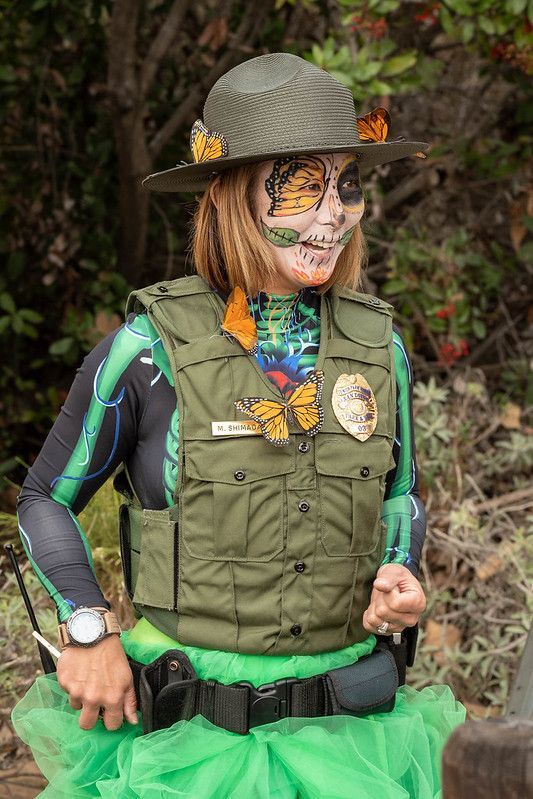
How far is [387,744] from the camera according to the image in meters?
1.95

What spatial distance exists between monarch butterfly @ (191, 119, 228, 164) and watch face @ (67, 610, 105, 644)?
0.83 meters

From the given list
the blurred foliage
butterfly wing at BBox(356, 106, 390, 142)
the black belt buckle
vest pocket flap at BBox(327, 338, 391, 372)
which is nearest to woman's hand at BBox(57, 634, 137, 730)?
the black belt buckle

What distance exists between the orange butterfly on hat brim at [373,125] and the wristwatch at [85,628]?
101 centimetres

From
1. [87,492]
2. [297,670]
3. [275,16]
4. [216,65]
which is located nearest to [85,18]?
[216,65]

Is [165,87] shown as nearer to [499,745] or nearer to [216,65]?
[216,65]

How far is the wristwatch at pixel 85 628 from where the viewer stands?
1.86m

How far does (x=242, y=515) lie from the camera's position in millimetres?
1898

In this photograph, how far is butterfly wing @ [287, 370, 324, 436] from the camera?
6.31ft

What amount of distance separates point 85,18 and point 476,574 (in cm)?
297

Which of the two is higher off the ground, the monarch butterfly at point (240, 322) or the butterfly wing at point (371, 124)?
the butterfly wing at point (371, 124)

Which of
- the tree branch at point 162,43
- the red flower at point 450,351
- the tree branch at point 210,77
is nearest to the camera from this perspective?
the tree branch at point 162,43

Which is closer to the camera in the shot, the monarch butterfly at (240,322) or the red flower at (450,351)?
the monarch butterfly at (240,322)

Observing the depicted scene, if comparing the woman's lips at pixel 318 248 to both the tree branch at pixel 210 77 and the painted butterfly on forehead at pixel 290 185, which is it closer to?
the painted butterfly on forehead at pixel 290 185

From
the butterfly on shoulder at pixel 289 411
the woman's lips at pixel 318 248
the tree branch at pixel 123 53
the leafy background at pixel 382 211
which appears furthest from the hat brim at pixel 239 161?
the tree branch at pixel 123 53
